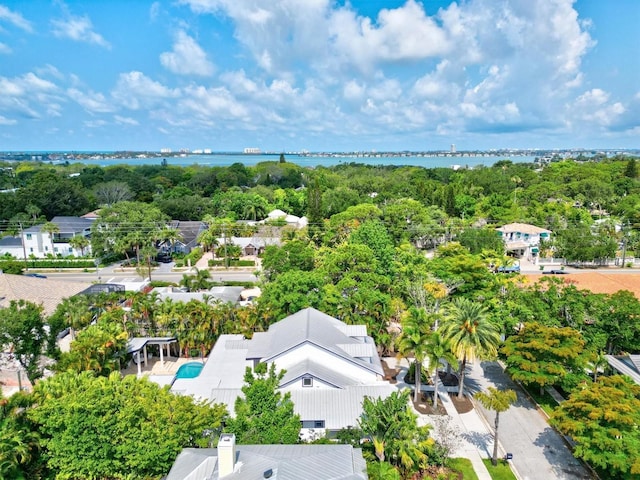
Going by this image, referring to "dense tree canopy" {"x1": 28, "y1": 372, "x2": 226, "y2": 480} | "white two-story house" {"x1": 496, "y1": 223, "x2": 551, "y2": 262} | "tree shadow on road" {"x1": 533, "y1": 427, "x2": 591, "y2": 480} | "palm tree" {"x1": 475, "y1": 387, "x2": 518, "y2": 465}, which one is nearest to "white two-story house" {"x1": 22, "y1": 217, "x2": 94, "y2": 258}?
"dense tree canopy" {"x1": 28, "y1": 372, "x2": 226, "y2": 480}

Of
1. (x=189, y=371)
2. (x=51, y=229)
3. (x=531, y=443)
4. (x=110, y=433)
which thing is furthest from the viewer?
(x=51, y=229)

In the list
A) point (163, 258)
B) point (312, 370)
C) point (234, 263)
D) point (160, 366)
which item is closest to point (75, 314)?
point (160, 366)

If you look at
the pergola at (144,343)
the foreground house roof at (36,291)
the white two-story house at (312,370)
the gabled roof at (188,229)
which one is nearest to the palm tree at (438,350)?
the white two-story house at (312,370)

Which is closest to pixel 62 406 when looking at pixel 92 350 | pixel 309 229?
pixel 92 350

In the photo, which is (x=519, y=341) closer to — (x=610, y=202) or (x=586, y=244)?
(x=586, y=244)

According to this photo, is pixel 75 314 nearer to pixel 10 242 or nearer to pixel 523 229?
pixel 10 242

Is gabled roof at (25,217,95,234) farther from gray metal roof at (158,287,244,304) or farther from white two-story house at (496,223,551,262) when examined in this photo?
white two-story house at (496,223,551,262)
